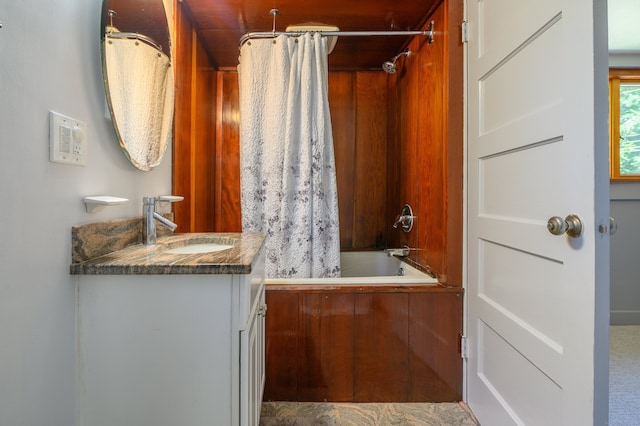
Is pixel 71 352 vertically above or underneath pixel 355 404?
above

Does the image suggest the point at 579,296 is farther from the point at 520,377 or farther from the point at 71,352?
the point at 71,352

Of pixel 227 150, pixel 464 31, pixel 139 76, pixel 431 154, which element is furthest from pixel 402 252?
pixel 139 76

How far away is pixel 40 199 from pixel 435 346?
1564 mm

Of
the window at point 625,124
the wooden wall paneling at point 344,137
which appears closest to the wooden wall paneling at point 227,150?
the wooden wall paneling at point 344,137

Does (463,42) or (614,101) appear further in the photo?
(614,101)

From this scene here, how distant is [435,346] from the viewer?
4.94 ft

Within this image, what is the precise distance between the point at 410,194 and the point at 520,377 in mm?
1206

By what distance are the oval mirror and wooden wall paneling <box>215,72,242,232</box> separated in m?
0.94

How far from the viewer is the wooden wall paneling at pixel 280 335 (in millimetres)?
1479

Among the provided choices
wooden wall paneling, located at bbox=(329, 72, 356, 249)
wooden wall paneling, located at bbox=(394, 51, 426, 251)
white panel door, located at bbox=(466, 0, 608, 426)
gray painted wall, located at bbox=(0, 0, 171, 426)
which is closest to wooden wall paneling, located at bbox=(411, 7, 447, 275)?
wooden wall paneling, located at bbox=(394, 51, 426, 251)

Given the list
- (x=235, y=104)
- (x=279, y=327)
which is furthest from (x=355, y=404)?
(x=235, y=104)

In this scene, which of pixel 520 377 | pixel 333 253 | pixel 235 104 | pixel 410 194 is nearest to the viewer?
pixel 520 377

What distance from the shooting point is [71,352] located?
817 mm

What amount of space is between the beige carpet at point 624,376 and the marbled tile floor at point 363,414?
0.72 metres
